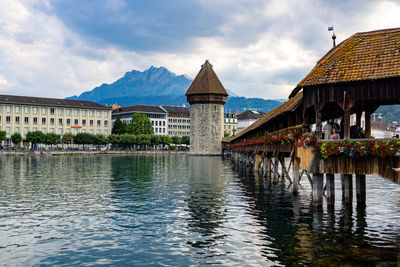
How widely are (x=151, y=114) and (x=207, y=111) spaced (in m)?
49.1

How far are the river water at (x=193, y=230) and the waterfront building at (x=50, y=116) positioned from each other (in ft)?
311

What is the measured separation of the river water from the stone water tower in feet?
263

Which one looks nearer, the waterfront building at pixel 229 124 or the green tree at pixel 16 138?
the green tree at pixel 16 138

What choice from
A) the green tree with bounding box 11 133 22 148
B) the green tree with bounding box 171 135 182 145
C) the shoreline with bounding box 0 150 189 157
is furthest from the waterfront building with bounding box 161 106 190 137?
the green tree with bounding box 11 133 22 148

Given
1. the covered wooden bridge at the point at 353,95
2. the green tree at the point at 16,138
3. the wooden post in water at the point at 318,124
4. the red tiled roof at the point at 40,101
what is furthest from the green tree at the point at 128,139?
the wooden post in water at the point at 318,124

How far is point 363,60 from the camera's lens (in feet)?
53.4

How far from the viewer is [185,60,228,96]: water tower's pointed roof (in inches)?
4070

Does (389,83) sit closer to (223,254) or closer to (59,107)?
(223,254)

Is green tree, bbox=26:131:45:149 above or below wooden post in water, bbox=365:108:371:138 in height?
above

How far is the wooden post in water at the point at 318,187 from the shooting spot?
17.3m

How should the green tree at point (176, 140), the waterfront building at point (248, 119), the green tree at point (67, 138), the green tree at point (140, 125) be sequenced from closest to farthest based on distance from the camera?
the green tree at point (67, 138) < the green tree at point (140, 125) < the green tree at point (176, 140) < the waterfront building at point (248, 119)

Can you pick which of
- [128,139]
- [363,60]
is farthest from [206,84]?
[363,60]

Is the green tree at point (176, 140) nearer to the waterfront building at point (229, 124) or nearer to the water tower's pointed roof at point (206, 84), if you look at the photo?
the waterfront building at point (229, 124)

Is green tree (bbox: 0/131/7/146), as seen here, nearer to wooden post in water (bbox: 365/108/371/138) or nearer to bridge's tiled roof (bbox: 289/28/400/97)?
wooden post in water (bbox: 365/108/371/138)
